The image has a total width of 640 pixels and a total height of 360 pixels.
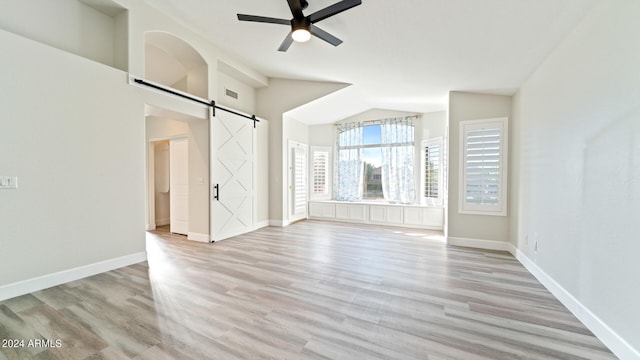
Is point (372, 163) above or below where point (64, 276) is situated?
above

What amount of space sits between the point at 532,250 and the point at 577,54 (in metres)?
2.40

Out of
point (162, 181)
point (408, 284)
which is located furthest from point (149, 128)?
point (408, 284)

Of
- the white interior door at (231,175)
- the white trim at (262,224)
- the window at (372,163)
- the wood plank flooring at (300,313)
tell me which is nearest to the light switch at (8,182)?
the wood plank flooring at (300,313)

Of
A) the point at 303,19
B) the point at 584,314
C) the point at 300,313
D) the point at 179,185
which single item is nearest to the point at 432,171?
the point at 584,314

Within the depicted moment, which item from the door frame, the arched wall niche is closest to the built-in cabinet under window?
the door frame

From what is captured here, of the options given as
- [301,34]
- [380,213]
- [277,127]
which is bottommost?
[380,213]

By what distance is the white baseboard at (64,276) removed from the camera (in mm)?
2423

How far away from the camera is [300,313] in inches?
87.0

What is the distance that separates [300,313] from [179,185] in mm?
4563

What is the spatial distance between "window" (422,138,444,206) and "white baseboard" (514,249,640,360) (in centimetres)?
296

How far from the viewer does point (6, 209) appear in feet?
7.93

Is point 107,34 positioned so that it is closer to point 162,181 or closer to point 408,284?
point 162,181

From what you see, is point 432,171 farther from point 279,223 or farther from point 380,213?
point 279,223

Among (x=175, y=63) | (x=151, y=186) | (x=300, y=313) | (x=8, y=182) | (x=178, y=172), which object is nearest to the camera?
(x=300, y=313)
